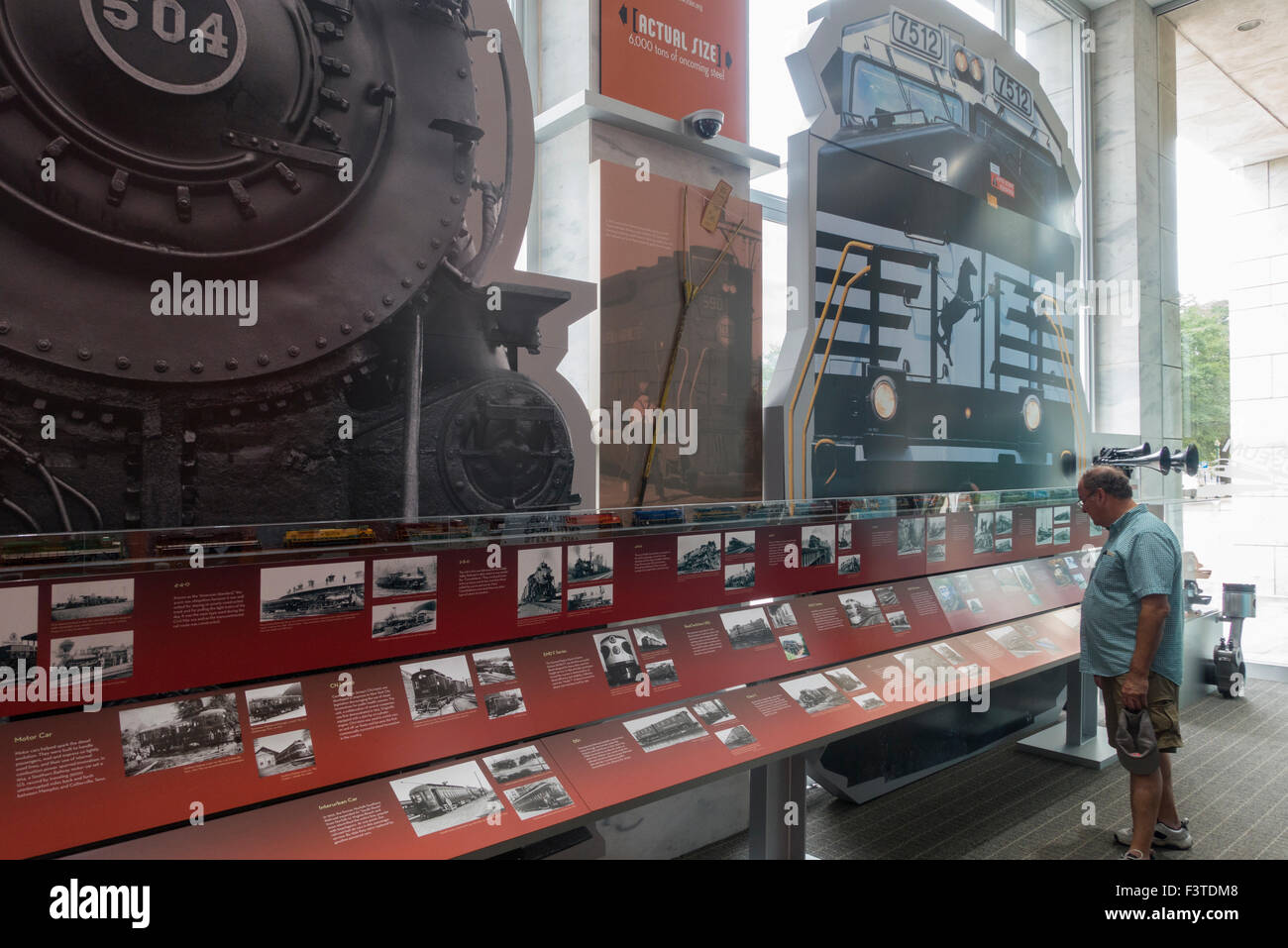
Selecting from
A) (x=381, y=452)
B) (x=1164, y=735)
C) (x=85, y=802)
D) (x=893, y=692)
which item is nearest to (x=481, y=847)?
(x=85, y=802)

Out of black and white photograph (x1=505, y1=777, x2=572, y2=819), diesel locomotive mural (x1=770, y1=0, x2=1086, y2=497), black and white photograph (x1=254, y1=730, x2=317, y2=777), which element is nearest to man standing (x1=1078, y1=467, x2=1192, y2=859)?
diesel locomotive mural (x1=770, y1=0, x2=1086, y2=497)

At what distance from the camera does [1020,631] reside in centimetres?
364

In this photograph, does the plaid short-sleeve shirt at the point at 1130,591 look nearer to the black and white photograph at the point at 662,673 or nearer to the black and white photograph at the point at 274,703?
the black and white photograph at the point at 662,673

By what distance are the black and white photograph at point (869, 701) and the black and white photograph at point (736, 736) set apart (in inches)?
19.8

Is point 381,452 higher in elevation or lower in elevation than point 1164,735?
higher

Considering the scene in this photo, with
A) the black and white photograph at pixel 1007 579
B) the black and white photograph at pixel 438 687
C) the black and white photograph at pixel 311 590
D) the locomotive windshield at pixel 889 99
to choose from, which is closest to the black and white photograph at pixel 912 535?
the black and white photograph at pixel 1007 579

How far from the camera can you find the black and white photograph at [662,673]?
230 centimetres

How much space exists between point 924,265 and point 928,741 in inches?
94.7

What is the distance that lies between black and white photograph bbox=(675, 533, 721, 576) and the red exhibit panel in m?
0.80

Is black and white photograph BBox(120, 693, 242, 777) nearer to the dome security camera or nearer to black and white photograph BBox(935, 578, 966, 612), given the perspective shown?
the dome security camera

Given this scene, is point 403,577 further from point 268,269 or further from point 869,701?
point 869,701

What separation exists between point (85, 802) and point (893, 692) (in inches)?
91.3
